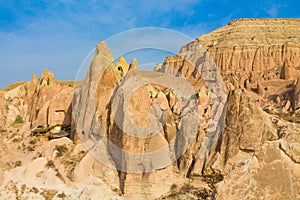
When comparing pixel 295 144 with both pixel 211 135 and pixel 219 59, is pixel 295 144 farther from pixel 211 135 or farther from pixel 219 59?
pixel 219 59

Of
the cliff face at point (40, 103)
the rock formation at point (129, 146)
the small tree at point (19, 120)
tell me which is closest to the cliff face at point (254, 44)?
the cliff face at point (40, 103)

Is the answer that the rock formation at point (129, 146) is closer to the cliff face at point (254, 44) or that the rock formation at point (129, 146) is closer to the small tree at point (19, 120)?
the small tree at point (19, 120)

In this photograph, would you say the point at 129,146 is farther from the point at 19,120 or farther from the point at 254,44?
the point at 254,44

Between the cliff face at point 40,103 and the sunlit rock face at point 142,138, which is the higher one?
the cliff face at point 40,103

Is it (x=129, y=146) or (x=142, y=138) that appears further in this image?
(x=142, y=138)

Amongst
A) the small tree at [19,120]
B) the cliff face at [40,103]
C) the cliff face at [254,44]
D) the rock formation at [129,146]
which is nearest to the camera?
the rock formation at [129,146]

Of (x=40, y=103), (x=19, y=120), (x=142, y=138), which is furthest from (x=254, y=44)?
(x=142, y=138)

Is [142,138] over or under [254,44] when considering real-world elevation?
under

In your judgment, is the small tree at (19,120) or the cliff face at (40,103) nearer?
the cliff face at (40,103)

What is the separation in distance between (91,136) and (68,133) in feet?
12.3

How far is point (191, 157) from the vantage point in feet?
60.6

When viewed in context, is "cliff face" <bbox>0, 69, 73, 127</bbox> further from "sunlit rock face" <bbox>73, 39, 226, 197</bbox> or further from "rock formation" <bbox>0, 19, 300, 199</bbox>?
"sunlit rock face" <bbox>73, 39, 226, 197</bbox>

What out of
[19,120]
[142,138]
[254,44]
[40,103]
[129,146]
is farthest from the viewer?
[254,44]

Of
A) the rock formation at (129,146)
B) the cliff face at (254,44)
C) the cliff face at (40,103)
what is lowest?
the rock formation at (129,146)
